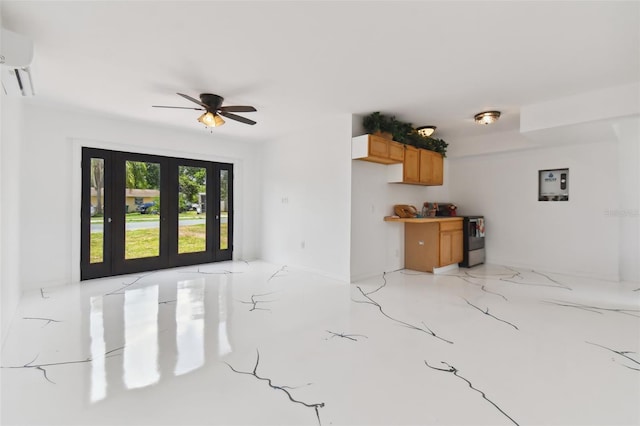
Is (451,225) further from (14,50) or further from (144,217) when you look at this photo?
(14,50)

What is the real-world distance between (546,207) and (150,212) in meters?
6.91

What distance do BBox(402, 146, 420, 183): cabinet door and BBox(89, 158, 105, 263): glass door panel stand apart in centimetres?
478

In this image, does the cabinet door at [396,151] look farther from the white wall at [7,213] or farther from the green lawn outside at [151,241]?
the white wall at [7,213]

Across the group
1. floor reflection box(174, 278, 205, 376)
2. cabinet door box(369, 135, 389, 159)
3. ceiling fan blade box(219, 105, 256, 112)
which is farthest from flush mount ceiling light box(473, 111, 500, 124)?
floor reflection box(174, 278, 205, 376)

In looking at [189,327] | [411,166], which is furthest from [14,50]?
[411,166]

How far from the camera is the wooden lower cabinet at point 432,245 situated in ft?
17.2

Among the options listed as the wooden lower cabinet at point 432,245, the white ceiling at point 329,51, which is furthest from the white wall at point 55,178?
the wooden lower cabinet at point 432,245

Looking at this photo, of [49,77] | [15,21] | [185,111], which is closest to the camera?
[15,21]

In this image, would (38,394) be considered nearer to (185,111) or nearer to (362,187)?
(185,111)

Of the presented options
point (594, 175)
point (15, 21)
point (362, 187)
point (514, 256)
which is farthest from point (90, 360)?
point (594, 175)

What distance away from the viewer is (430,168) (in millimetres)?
5609

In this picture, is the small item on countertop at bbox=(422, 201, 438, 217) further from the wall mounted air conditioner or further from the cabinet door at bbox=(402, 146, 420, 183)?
the wall mounted air conditioner

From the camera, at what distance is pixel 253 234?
6645mm

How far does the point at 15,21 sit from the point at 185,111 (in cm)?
218
